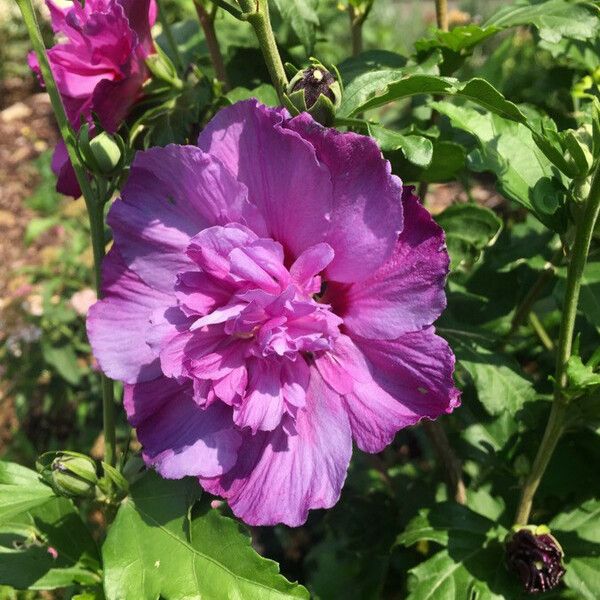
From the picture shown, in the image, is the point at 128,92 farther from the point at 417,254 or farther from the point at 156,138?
the point at 417,254

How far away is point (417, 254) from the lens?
2.44 feet

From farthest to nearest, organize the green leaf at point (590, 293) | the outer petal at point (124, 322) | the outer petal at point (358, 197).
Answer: the green leaf at point (590, 293)
the outer petal at point (124, 322)
the outer petal at point (358, 197)

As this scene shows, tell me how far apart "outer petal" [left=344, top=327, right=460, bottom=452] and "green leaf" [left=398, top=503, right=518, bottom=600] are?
1.14ft

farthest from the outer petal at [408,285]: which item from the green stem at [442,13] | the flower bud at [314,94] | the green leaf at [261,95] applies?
the green stem at [442,13]

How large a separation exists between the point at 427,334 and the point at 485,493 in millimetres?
656

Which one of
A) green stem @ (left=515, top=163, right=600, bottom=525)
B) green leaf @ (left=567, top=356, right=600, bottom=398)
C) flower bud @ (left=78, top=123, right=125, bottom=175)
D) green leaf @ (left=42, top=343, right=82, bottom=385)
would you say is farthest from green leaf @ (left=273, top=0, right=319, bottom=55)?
green leaf @ (left=42, top=343, right=82, bottom=385)

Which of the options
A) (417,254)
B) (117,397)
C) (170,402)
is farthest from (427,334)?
(117,397)

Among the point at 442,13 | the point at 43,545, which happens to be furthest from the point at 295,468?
the point at 442,13

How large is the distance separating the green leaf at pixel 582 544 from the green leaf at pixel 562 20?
670 mm

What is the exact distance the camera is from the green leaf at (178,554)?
2.72ft

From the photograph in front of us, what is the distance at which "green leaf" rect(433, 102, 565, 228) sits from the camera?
2.94 feet

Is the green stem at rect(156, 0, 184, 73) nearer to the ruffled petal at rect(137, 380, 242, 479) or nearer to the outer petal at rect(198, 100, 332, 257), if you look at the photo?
the outer petal at rect(198, 100, 332, 257)

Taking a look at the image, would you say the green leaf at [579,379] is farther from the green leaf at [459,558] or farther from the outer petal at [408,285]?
the green leaf at [459,558]

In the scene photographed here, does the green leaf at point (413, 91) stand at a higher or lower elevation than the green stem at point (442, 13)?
higher
